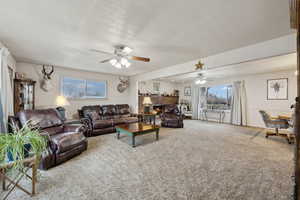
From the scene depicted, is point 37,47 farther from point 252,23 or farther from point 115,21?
point 252,23

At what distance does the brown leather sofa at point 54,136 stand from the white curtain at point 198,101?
6753 millimetres

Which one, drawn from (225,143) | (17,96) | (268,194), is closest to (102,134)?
(17,96)

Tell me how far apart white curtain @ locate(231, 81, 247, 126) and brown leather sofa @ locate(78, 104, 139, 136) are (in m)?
4.89

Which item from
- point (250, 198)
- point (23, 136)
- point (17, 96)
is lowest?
point (250, 198)

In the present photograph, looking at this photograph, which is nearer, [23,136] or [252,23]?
[23,136]

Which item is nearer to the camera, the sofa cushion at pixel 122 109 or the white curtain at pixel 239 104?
the sofa cushion at pixel 122 109

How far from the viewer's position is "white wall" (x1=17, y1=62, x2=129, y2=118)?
14.5ft

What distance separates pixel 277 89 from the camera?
17.3ft

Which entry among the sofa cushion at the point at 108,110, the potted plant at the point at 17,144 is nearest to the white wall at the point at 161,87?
the sofa cushion at the point at 108,110

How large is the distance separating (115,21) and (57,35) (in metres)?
1.33

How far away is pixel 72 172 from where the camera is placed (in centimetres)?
214

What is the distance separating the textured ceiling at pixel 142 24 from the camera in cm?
168

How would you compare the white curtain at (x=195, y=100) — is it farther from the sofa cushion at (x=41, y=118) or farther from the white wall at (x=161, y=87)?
the sofa cushion at (x=41, y=118)

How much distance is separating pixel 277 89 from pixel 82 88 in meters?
8.14
